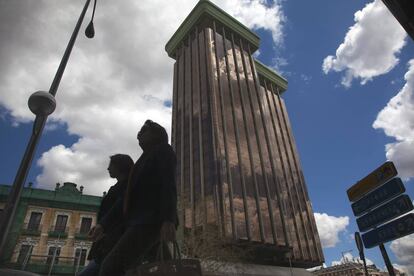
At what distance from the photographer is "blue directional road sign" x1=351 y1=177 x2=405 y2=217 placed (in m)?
4.11

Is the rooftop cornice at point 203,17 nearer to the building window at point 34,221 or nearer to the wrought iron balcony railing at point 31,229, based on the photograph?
the building window at point 34,221

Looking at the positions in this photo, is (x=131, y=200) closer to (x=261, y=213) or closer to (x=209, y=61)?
(x=261, y=213)

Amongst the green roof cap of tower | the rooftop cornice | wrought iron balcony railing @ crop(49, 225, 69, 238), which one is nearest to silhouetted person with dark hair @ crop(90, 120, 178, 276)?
wrought iron balcony railing @ crop(49, 225, 69, 238)

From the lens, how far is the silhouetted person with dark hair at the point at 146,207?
6.00ft

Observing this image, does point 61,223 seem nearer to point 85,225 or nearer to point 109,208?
point 85,225

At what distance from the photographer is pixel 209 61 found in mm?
45000

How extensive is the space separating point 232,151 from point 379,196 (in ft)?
111

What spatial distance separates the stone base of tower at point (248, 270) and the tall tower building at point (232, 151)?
6.63ft

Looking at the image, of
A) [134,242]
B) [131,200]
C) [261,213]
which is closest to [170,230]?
[134,242]

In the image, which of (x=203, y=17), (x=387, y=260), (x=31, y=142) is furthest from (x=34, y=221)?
(x=203, y=17)

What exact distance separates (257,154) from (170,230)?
4170 cm

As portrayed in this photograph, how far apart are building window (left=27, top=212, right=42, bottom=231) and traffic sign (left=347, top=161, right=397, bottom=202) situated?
23.7 m

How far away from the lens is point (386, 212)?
4.21 metres

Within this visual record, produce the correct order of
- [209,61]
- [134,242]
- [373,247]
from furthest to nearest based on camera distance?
1. [209,61]
2. [373,247]
3. [134,242]
